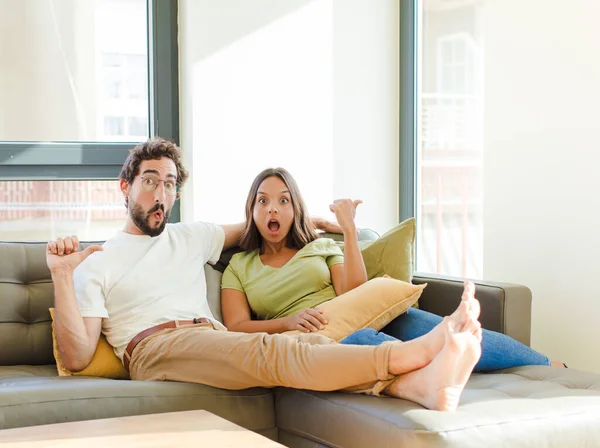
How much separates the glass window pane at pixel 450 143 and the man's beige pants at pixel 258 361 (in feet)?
5.43

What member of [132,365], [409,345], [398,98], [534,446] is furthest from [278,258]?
[398,98]

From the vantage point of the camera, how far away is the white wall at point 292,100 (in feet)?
12.8

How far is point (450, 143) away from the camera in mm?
4020

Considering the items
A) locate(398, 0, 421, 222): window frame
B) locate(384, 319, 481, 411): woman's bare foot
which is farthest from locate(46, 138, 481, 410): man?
locate(398, 0, 421, 222): window frame

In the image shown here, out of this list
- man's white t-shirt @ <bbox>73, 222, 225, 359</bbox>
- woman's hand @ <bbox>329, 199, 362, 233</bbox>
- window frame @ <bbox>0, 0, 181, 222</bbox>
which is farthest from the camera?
window frame @ <bbox>0, 0, 181, 222</bbox>

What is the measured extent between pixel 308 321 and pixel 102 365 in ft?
2.09

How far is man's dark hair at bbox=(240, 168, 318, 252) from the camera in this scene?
3.03 meters

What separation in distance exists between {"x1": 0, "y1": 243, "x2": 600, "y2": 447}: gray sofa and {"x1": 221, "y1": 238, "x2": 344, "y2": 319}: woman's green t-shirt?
45 cm

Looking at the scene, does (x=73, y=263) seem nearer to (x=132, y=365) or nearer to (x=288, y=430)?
(x=132, y=365)

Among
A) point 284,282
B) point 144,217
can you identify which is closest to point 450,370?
point 284,282

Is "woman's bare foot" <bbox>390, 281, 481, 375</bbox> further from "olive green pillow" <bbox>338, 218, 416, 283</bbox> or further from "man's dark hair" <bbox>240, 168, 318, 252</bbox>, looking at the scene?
"man's dark hair" <bbox>240, 168, 318, 252</bbox>

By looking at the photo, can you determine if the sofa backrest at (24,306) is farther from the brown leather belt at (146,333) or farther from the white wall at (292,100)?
the white wall at (292,100)

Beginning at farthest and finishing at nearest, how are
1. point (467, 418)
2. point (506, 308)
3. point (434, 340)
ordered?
point (506, 308), point (434, 340), point (467, 418)

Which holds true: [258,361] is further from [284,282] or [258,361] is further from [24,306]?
[24,306]
